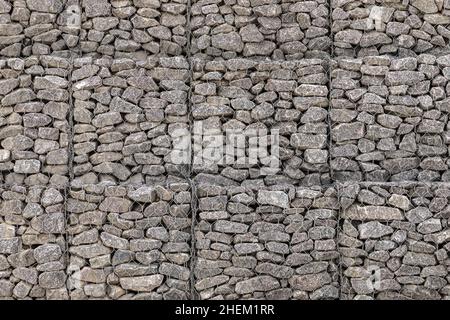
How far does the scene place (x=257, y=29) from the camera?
24.0 feet

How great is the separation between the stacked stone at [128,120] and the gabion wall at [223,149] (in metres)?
0.02

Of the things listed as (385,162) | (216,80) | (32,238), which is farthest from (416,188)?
(32,238)

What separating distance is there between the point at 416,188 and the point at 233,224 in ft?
7.24

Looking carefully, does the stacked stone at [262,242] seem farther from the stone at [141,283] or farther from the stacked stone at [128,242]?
the stone at [141,283]

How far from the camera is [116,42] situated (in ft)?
23.9

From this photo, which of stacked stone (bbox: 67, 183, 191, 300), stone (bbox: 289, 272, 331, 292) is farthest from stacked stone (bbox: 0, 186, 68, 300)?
stone (bbox: 289, 272, 331, 292)

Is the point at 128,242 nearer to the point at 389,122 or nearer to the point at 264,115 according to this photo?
the point at 264,115

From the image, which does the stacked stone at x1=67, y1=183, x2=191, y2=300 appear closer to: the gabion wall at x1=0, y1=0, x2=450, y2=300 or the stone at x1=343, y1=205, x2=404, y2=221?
the gabion wall at x1=0, y1=0, x2=450, y2=300

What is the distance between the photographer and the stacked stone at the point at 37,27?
723cm

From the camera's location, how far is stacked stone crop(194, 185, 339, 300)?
22.9 feet

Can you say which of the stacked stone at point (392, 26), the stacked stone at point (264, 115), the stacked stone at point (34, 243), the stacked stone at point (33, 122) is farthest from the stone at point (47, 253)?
the stacked stone at point (392, 26)

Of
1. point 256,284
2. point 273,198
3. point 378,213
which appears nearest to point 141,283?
point 256,284

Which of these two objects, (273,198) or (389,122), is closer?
(273,198)

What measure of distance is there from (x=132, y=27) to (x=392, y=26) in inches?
127
